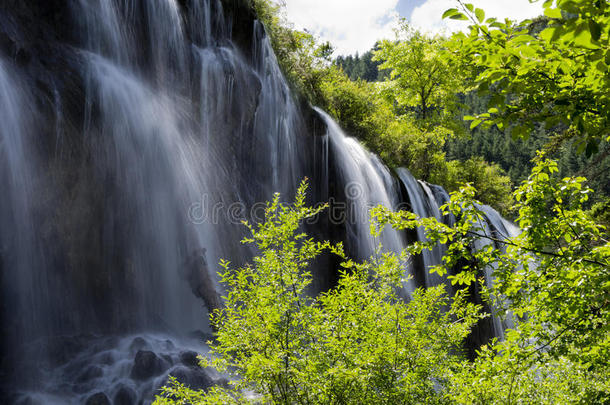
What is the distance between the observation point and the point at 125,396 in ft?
19.8

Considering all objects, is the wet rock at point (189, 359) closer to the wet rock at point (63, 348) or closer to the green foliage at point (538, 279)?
the wet rock at point (63, 348)

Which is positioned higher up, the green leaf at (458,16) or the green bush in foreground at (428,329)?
the green leaf at (458,16)

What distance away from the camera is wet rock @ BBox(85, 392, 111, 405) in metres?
5.78

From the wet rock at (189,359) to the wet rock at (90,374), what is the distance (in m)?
1.24

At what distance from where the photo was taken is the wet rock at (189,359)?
271 inches

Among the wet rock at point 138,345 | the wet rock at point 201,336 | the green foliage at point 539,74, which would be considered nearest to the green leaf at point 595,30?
the green foliage at point 539,74

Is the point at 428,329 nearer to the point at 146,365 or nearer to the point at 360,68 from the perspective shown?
the point at 146,365

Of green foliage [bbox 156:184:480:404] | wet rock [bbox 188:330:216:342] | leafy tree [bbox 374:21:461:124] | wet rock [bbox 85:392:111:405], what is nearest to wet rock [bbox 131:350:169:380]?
wet rock [bbox 85:392:111:405]

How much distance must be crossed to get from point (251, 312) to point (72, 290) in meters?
4.60

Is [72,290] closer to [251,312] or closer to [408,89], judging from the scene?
[251,312]

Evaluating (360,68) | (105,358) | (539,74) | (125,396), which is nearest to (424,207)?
(105,358)

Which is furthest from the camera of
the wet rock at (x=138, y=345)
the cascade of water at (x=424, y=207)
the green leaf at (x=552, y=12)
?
the cascade of water at (x=424, y=207)

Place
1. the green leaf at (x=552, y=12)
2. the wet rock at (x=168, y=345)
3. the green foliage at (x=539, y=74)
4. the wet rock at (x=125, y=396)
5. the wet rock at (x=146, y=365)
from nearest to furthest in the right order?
the green leaf at (x=552, y=12) < the green foliage at (x=539, y=74) < the wet rock at (x=125, y=396) < the wet rock at (x=146, y=365) < the wet rock at (x=168, y=345)

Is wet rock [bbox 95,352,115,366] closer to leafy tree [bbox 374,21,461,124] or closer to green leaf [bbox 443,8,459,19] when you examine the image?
green leaf [bbox 443,8,459,19]
